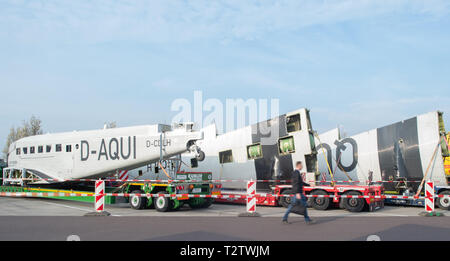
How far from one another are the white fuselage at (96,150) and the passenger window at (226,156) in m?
4.36

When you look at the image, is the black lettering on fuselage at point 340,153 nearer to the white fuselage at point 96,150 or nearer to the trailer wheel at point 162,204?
the white fuselage at point 96,150

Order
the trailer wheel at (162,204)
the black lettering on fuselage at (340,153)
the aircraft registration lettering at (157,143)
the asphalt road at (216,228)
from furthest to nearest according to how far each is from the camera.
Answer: the black lettering on fuselage at (340,153)
the aircraft registration lettering at (157,143)
the trailer wheel at (162,204)
the asphalt road at (216,228)

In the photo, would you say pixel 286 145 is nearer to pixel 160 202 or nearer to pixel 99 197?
pixel 160 202

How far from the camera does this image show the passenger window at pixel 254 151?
1795cm

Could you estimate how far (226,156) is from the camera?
63.5ft

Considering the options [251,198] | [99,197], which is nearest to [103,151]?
[99,197]

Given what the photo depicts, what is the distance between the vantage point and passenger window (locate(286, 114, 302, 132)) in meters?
16.7

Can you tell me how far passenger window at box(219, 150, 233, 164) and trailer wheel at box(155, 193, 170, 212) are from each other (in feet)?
19.4

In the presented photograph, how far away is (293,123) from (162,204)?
21.9ft

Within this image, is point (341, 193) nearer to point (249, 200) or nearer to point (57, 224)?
point (249, 200)

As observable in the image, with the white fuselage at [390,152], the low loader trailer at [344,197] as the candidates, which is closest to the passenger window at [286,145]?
the low loader trailer at [344,197]

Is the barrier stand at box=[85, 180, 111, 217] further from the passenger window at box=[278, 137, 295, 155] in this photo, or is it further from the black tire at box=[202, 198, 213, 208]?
the passenger window at box=[278, 137, 295, 155]

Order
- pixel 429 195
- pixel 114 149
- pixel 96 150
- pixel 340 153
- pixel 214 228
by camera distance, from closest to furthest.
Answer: pixel 214 228 → pixel 429 195 → pixel 114 149 → pixel 96 150 → pixel 340 153

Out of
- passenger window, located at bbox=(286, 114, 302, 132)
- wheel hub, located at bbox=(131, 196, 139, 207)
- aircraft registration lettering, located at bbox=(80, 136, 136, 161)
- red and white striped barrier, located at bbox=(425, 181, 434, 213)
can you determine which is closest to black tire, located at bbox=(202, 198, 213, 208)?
wheel hub, located at bbox=(131, 196, 139, 207)
